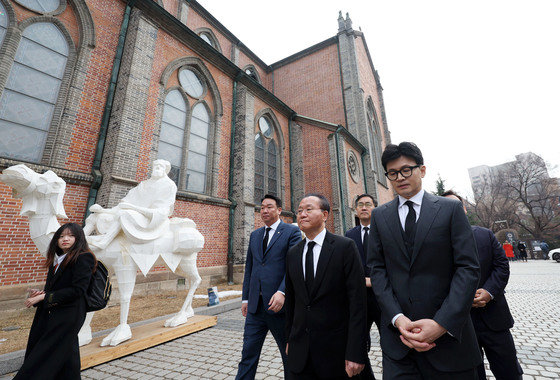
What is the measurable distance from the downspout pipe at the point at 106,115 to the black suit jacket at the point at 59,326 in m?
A: 5.16

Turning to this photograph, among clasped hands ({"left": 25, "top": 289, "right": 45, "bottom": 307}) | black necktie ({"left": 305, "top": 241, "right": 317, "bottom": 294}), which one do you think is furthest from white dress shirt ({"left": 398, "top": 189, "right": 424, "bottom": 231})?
clasped hands ({"left": 25, "top": 289, "right": 45, "bottom": 307})

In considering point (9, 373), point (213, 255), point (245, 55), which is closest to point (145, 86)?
point (213, 255)

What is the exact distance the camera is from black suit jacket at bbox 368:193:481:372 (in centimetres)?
136

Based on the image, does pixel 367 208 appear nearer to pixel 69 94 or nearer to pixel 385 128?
pixel 69 94

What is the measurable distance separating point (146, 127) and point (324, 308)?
867 centimetres

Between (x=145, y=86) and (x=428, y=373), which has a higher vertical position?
(x=145, y=86)

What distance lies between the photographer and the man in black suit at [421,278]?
1.36 m

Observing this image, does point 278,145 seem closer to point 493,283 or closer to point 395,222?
point 493,283

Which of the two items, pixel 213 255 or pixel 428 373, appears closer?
→ pixel 428 373

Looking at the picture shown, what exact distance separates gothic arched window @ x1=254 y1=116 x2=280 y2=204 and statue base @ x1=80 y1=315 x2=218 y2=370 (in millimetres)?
8588

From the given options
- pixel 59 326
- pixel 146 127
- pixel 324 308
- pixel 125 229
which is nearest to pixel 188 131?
pixel 146 127

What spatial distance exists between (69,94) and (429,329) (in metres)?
9.56

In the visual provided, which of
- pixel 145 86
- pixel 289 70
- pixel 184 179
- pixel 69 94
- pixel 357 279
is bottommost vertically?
pixel 357 279

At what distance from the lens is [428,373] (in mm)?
1390
